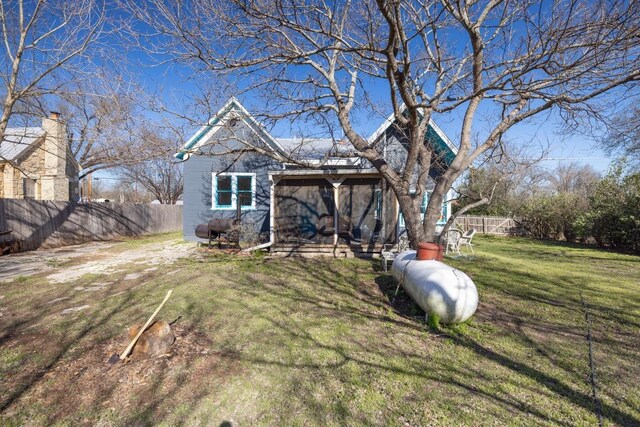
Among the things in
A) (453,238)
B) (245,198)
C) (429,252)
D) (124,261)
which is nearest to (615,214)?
(453,238)

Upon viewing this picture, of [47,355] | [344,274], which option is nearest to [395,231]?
[344,274]

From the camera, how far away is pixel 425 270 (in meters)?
4.63

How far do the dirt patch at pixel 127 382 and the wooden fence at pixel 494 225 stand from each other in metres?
18.5

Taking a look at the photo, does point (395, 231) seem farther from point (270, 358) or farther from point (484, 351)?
point (270, 358)

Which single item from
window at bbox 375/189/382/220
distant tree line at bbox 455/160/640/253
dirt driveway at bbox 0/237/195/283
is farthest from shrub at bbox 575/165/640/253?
dirt driveway at bbox 0/237/195/283

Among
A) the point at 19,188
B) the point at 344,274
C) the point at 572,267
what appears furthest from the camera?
the point at 19,188

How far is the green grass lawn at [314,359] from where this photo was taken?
2551mm

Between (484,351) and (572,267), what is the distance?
7589mm

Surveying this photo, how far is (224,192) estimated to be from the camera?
11867mm

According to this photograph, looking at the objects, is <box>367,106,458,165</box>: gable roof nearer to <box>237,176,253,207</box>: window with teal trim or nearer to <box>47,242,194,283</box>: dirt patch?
<box>237,176,253,207</box>: window with teal trim

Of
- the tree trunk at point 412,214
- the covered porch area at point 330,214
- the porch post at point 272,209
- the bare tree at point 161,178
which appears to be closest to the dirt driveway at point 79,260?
the porch post at point 272,209

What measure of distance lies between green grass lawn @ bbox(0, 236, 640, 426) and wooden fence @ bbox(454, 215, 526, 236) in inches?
557

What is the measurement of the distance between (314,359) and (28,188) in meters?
22.8

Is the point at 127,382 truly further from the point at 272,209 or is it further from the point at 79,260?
the point at 79,260
